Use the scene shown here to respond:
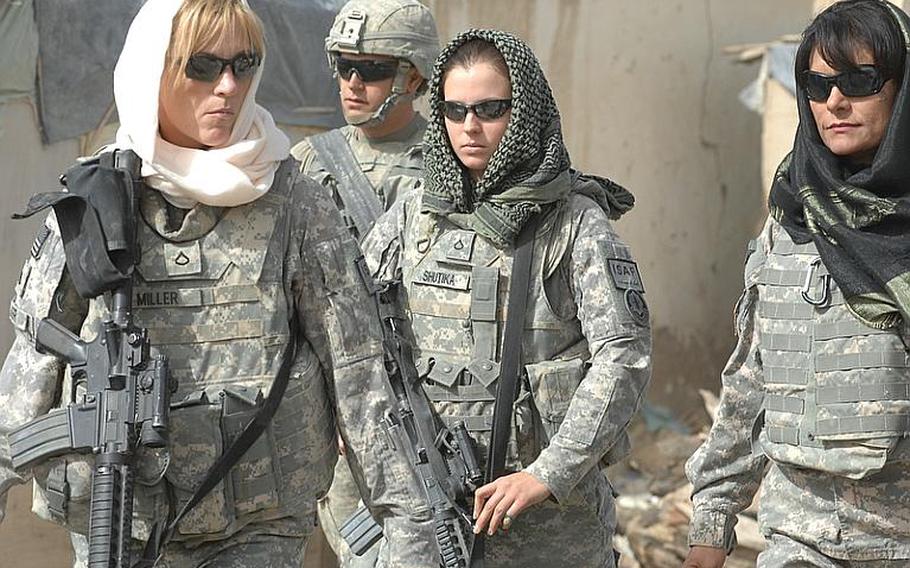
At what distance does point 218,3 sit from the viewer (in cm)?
386

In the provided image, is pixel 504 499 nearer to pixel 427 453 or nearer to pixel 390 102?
pixel 427 453

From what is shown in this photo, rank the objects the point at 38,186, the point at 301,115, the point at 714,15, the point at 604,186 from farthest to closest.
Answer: the point at 714,15 → the point at 301,115 → the point at 38,186 → the point at 604,186

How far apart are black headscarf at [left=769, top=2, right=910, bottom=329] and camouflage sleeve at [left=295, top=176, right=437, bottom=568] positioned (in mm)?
1162

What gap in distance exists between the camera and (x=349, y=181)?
605 cm

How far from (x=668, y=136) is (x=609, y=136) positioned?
2.42ft

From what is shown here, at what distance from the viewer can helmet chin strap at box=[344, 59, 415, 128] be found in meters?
6.11

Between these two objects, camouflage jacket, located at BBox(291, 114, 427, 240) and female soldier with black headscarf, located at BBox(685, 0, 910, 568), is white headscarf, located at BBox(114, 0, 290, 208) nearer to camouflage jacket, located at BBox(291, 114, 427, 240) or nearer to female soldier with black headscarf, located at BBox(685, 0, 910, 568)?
female soldier with black headscarf, located at BBox(685, 0, 910, 568)

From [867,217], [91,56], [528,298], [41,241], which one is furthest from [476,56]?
[91,56]

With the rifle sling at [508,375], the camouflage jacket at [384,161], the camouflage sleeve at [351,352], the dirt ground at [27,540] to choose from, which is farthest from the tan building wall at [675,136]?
the camouflage sleeve at [351,352]

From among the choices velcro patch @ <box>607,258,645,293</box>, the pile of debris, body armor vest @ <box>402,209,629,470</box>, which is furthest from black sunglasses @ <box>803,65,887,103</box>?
the pile of debris

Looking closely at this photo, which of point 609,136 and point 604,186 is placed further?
point 609,136

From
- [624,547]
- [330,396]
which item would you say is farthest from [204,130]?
[624,547]

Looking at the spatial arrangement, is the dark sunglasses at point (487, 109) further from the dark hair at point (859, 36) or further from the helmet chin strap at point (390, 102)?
the helmet chin strap at point (390, 102)

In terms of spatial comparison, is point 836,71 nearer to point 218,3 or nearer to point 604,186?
point 604,186
